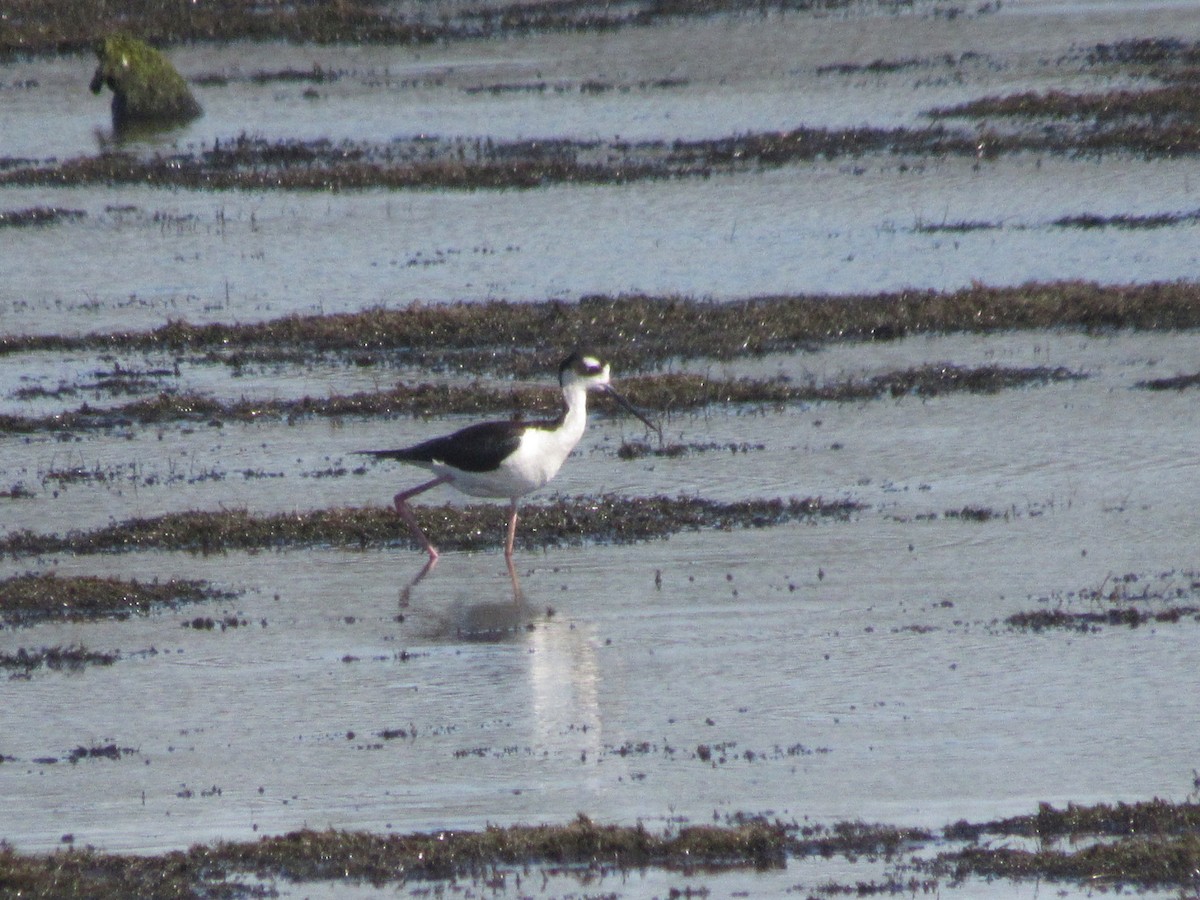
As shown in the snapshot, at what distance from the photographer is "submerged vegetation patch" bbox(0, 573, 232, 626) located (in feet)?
39.6

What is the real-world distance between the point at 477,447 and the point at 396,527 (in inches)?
34.2

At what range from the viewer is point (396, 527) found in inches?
550

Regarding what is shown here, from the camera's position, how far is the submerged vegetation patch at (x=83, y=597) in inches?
475

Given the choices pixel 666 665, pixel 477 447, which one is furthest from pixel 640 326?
pixel 666 665

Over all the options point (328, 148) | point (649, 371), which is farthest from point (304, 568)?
point (328, 148)

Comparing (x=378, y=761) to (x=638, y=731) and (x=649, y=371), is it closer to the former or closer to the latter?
(x=638, y=731)

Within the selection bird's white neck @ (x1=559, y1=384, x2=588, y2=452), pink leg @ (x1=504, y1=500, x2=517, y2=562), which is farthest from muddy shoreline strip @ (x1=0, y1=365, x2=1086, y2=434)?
pink leg @ (x1=504, y1=500, x2=517, y2=562)

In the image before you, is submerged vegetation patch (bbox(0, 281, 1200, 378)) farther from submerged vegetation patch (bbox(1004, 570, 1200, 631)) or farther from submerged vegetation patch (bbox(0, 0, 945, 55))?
submerged vegetation patch (bbox(0, 0, 945, 55))

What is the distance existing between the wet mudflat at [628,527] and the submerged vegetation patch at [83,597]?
1.4 inches

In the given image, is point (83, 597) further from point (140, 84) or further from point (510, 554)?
point (140, 84)

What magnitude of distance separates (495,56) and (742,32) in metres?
5.34

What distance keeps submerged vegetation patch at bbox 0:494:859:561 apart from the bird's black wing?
0.51 meters

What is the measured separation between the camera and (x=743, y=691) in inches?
404

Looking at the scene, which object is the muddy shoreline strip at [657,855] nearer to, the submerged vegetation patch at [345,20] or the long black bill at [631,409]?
the long black bill at [631,409]
